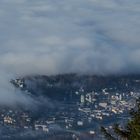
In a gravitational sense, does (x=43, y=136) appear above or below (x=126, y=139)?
below

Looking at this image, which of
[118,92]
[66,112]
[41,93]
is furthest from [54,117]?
[41,93]

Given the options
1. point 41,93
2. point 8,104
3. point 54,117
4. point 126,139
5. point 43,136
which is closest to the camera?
point 126,139

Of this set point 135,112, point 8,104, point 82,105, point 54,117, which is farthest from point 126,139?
point 8,104

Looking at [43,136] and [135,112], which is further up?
[135,112]

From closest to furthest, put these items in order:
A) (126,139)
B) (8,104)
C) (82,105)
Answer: (126,139) < (82,105) < (8,104)

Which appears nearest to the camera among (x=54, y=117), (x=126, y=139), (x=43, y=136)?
(x=126, y=139)

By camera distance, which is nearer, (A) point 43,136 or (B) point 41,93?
(A) point 43,136

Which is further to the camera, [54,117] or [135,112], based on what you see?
[54,117]

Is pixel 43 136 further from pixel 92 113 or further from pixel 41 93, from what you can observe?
pixel 41 93

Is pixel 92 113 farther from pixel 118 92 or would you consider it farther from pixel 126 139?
pixel 126 139
